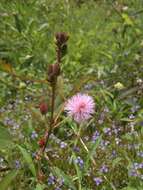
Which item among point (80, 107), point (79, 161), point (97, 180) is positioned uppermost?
point (80, 107)

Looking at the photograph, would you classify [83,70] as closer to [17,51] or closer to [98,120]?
[17,51]

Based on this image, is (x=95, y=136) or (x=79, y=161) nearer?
(x=79, y=161)

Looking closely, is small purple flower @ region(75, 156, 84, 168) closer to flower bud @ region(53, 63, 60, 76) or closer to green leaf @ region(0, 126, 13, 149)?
green leaf @ region(0, 126, 13, 149)

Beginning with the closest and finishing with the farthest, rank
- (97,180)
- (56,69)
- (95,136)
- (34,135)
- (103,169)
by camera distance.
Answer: (56,69) → (97,180) → (103,169) → (34,135) → (95,136)

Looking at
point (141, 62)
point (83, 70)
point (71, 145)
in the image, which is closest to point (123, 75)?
point (141, 62)

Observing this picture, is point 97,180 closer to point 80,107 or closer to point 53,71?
point 80,107

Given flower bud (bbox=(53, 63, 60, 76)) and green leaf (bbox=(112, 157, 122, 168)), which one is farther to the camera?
green leaf (bbox=(112, 157, 122, 168))

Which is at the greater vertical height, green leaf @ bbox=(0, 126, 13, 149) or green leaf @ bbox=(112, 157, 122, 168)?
green leaf @ bbox=(0, 126, 13, 149)

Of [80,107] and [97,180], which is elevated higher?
[80,107]

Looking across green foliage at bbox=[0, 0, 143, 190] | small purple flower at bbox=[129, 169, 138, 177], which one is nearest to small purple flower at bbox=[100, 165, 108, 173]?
green foliage at bbox=[0, 0, 143, 190]

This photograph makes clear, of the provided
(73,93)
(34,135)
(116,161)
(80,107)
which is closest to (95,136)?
(34,135)

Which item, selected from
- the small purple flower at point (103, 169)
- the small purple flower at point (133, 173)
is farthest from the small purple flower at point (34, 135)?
the small purple flower at point (133, 173)
